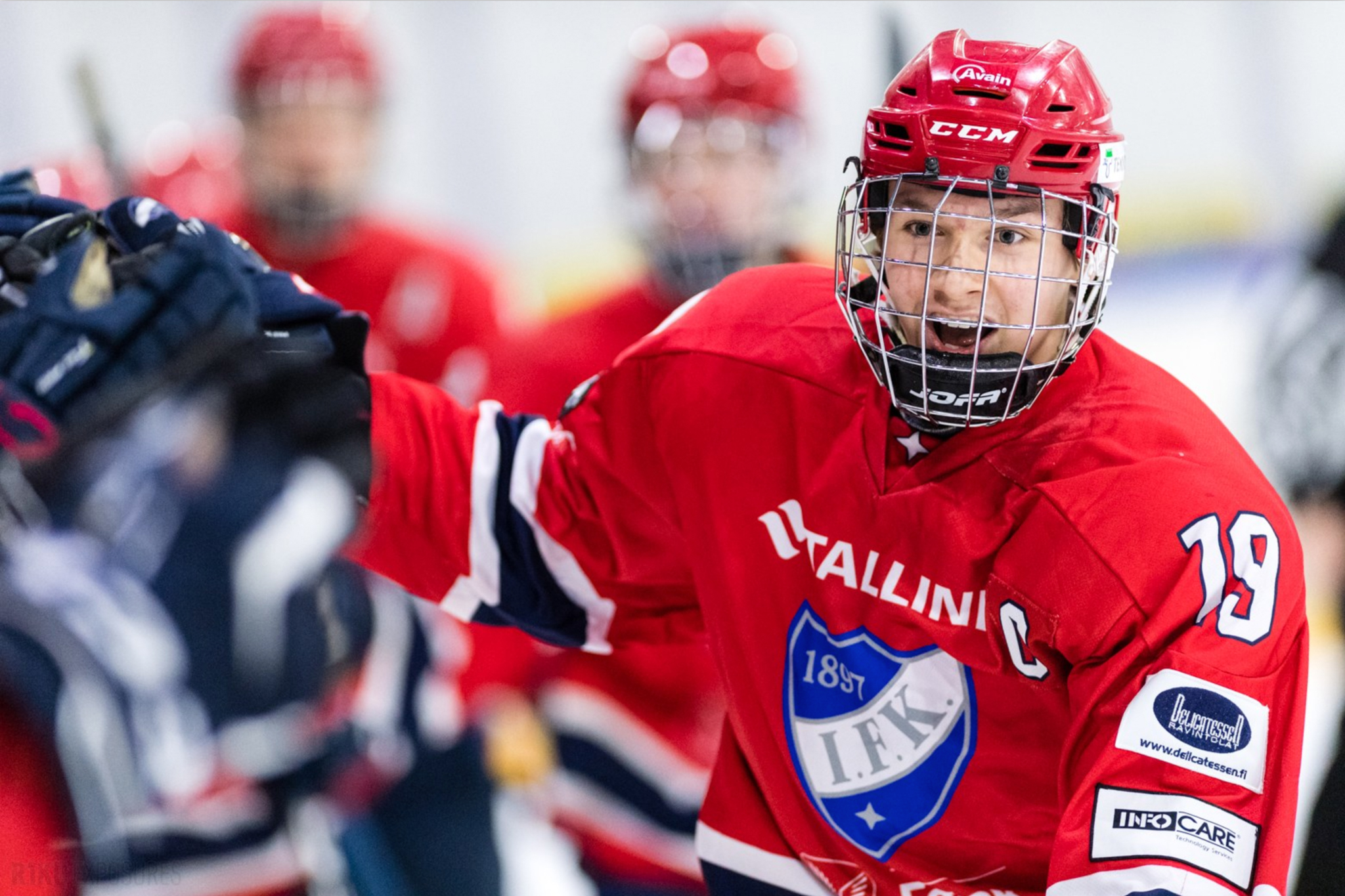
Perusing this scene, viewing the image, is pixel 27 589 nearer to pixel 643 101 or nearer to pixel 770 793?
pixel 770 793

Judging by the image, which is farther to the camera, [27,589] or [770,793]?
[770,793]

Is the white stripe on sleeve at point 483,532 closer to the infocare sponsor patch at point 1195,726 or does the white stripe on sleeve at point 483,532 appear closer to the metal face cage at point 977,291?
the metal face cage at point 977,291

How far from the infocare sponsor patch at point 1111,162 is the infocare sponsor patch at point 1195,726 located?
0.48 meters

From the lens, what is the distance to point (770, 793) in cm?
177

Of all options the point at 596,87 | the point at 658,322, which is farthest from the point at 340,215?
the point at 596,87

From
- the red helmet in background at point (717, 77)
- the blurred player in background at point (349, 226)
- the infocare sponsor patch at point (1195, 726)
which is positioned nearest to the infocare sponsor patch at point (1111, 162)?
the infocare sponsor patch at point (1195, 726)

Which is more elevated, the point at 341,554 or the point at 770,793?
the point at 341,554

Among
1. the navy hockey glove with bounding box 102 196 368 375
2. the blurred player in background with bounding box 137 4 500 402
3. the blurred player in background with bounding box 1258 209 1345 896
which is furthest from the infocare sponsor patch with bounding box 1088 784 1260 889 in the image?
the blurred player in background with bounding box 137 4 500 402

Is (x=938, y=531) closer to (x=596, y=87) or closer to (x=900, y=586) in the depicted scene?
(x=900, y=586)

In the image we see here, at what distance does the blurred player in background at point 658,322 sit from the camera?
284cm

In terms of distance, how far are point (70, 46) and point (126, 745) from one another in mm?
3774

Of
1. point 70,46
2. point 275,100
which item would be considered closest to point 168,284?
point 275,100

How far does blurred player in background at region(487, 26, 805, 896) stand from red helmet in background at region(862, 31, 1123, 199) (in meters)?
1.32

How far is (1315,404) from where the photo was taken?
10.3 ft
